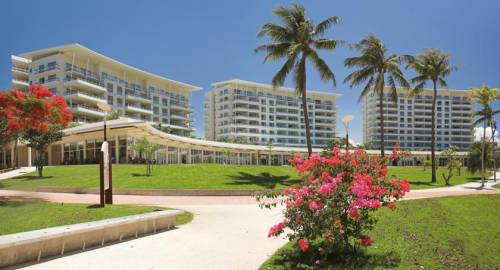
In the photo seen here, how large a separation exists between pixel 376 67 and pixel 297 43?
9.71 m

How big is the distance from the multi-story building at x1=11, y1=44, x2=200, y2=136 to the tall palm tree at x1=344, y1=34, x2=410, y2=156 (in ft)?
148

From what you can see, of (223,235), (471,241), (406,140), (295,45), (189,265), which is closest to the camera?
(189,265)

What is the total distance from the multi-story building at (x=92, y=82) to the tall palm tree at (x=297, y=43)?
142ft

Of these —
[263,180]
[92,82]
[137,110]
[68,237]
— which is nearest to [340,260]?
[68,237]

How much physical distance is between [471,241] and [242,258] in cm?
575

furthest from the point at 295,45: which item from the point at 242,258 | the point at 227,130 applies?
the point at 227,130

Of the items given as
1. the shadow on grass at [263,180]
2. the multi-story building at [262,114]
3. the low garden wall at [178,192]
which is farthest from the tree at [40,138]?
the multi-story building at [262,114]

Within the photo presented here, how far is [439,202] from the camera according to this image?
16.3 meters

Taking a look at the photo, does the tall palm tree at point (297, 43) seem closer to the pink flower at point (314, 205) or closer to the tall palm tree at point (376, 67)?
the tall palm tree at point (376, 67)

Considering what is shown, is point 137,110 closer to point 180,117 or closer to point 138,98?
point 138,98

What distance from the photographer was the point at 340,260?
7547 mm

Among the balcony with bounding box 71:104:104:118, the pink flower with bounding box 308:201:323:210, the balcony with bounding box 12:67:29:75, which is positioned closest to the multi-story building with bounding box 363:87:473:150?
the balcony with bounding box 71:104:104:118

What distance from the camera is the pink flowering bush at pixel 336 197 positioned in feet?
22.5

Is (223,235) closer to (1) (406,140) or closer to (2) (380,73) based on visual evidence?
(2) (380,73)
